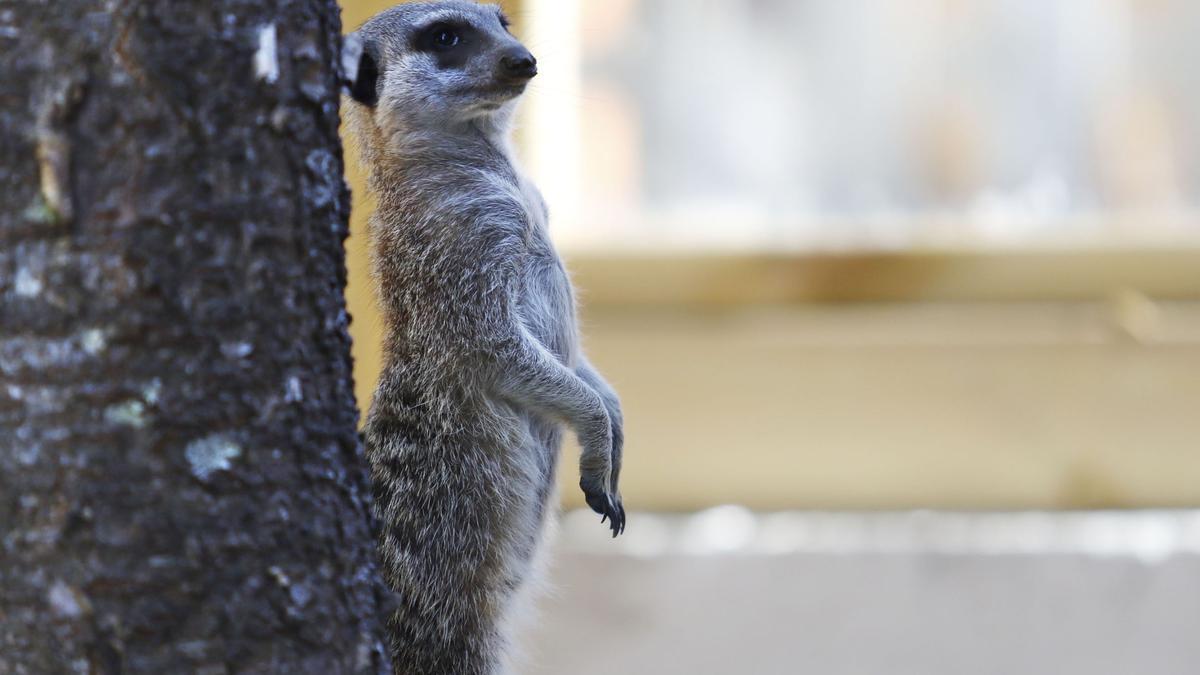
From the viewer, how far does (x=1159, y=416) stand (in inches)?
136

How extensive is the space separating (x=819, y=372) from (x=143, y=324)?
271cm

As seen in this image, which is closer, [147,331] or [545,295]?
[147,331]

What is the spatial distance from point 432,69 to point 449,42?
0.13 ft

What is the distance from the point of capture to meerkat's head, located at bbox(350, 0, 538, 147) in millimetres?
1572

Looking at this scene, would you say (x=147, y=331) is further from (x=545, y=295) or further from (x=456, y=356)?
(x=545, y=295)

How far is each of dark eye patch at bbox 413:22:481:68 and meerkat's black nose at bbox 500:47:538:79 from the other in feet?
0.26

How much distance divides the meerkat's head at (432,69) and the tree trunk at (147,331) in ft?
1.81

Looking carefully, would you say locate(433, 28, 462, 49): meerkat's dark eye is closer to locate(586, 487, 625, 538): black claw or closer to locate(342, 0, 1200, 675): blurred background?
locate(586, 487, 625, 538): black claw

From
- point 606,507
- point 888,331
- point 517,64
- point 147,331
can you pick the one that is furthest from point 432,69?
point 888,331

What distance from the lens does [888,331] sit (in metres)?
3.53

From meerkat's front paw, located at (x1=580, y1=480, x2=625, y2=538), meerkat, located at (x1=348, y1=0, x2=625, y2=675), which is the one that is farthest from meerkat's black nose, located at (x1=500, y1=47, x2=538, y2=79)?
meerkat's front paw, located at (x1=580, y1=480, x2=625, y2=538)

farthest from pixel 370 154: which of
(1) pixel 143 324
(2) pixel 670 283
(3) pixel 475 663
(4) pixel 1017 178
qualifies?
(4) pixel 1017 178

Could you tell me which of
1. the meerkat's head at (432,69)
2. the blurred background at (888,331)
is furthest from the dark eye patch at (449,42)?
the blurred background at (888,331)

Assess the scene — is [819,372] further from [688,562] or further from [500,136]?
[500,136]
